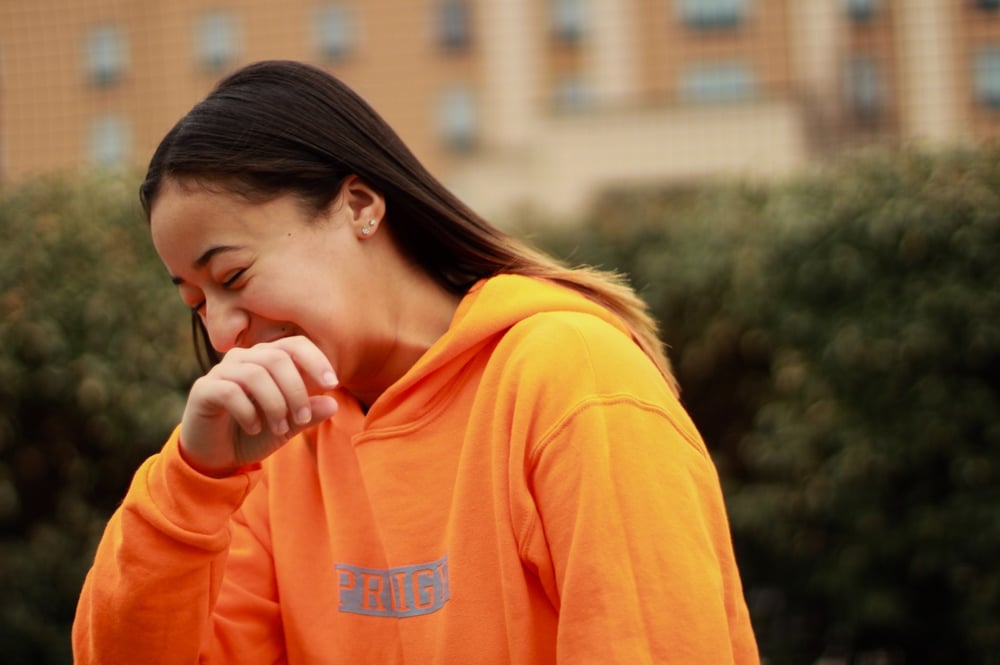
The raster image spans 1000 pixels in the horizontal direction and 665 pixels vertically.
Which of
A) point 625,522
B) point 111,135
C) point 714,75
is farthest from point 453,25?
point 625,522

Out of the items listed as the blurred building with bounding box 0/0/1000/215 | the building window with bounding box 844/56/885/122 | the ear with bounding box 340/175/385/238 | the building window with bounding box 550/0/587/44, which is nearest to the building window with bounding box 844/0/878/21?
the blurred building with bounding box 0/0/1000/215

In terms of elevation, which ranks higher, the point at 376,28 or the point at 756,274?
the point at 376,28

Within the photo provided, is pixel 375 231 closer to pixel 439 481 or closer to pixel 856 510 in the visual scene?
pixel 439 481

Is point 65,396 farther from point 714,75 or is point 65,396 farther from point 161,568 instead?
point 714,75

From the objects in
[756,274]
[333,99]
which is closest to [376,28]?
[756,274]

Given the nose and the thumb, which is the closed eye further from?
the thumb

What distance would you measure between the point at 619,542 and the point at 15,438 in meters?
3.73

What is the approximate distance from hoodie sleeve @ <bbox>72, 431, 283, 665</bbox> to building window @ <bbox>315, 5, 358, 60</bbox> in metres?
26.6

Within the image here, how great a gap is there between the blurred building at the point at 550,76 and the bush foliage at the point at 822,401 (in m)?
0.80

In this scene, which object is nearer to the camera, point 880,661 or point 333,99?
point 333,99

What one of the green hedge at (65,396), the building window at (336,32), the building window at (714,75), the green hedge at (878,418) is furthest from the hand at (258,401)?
the building window at (336,32)

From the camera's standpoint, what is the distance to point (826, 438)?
5160 mm

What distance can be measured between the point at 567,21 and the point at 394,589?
31084 mm

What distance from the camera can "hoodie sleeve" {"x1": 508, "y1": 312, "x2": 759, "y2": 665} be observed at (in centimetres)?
152
